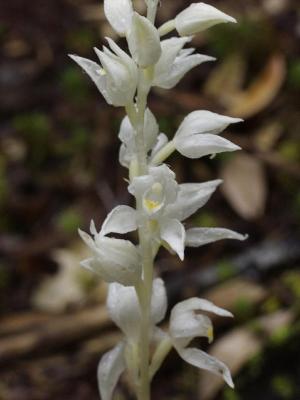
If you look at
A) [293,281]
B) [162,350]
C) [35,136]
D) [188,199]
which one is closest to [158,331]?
[162,350]

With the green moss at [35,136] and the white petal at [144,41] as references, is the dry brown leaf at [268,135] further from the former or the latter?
the white petal at [144,41]

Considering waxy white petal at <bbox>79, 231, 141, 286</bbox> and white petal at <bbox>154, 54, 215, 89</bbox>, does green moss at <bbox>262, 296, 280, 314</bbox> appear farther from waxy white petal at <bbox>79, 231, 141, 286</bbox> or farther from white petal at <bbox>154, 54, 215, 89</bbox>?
white petal at <bbox>154, 54, 215, 89</bbox>

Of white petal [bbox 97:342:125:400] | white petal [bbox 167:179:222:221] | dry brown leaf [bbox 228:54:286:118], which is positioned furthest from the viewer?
dry brown leaf [bbox 228:54:286:118]

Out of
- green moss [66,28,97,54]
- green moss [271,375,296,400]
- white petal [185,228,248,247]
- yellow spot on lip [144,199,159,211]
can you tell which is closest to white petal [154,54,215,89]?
yellow spot on lip [144,199,159,211]

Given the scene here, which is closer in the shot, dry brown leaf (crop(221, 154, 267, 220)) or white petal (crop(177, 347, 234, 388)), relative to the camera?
white petal (crop(177, 347, 234, 388))

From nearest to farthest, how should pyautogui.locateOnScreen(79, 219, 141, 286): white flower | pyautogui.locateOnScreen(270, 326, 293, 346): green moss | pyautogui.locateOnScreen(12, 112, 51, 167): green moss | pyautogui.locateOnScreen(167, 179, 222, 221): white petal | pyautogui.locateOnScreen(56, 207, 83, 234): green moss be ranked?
pyautogui.locateOnScreen(79, 219, 141, 286): white flower → pyautogui.locateOnScreen(167, 179, 222, 221): white petal → pyautogui.locateOnScreen(270, 326, 293, 346): green moss → pyautogui.locateOnScreen(56, 207, 83, 234): green moss → pyautogui.locateOnScreen(12, 112, 51, 167): green moss

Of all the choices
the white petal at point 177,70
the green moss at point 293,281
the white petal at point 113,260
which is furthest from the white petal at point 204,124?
the green moss at point 293,281

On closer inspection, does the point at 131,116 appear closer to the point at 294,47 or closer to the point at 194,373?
the point at 194,373

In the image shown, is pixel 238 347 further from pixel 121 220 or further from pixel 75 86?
pixel 75 86
